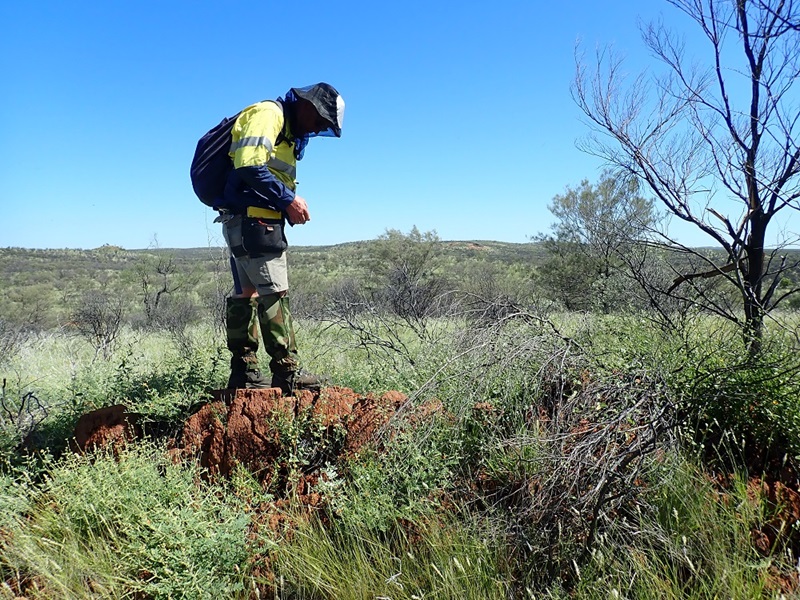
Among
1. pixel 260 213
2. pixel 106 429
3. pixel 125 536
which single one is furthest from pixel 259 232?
pixel 125 536

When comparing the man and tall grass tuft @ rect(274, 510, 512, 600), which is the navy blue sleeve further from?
tall grass tuft @ rect(274, 510, 512, 600)

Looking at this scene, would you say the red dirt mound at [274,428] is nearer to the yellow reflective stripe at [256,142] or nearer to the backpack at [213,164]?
the backpack at [213,164]

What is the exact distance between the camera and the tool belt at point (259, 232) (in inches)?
129

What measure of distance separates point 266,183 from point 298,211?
28cm

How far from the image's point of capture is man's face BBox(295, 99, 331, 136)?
11.0 ft

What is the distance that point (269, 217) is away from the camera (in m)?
3.34

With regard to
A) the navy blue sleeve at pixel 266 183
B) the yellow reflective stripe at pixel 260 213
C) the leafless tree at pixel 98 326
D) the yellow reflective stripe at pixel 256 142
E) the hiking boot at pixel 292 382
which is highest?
the yellow reflective stripe at pixel 256 142

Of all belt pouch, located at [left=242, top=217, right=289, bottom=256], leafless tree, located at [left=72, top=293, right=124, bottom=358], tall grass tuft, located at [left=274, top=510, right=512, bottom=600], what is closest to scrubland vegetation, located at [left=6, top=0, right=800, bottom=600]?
tall grass tuft, located at [left=274, top=510, right=512, bottom=600]

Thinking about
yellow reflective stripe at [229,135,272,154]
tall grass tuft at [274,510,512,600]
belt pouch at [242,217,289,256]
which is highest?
yellow reflective stripe at [229,135,272,154]

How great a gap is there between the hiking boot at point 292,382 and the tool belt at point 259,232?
0.80 meters

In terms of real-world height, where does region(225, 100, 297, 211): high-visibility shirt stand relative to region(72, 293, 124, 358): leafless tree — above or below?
above

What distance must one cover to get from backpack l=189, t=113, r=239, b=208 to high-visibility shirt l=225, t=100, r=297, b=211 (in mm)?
83

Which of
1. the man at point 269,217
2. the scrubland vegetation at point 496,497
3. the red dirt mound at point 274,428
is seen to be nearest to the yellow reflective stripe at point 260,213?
the man at point 269,217

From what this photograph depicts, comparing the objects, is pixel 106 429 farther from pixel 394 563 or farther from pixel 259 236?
pixel 394 563
